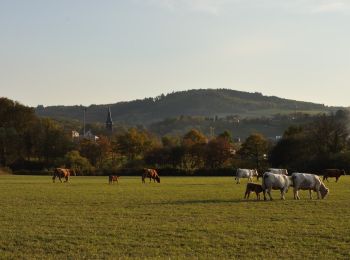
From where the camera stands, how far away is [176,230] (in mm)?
17266

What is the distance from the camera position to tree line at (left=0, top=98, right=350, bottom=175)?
94188 millimetres

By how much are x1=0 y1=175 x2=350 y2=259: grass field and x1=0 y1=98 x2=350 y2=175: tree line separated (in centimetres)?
6464

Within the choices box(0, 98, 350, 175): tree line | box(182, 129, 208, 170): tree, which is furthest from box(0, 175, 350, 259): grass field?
box(182, 129, 208, 170): tree

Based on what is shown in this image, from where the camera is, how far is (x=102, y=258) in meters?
13.1

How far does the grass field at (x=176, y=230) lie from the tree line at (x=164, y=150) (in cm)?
6464

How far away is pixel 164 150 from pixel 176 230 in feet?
301

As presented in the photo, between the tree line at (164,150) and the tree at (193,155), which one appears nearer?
the tree line at (164,150)

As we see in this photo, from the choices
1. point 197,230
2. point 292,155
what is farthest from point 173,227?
point 292,155

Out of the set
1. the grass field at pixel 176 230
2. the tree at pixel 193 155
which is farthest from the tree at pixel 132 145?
the grass field at pixel 176 230

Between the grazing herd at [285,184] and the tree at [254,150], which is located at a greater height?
the tree at [254,150]

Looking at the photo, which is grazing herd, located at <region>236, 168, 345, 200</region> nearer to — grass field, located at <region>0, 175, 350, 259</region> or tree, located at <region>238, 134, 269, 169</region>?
grass field, located at <region>0, 175, 350, 259</region>

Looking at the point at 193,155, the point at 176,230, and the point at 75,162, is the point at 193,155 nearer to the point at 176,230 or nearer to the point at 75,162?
the point at 75,162

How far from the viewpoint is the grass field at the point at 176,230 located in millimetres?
13938

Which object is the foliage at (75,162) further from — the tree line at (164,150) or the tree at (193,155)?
the tree at (193,155)
